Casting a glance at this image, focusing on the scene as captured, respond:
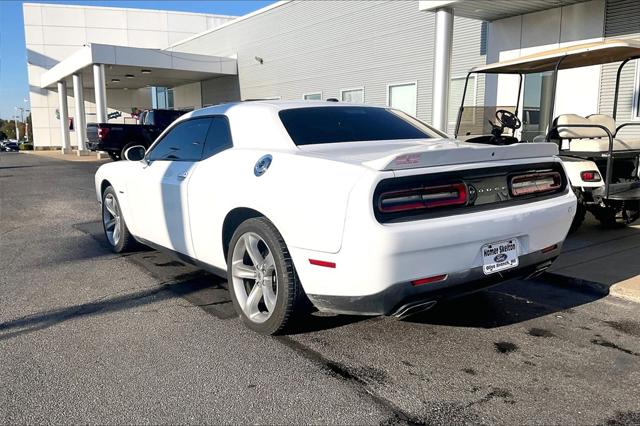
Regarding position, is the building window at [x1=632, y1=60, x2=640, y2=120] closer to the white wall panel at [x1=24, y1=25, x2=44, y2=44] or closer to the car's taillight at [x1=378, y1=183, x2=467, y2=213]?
the car's taillight at [x1=378, y1=183, x2=467, y2=213]

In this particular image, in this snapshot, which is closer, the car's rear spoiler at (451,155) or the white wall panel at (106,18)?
the car's rear spoiler at (451,155)

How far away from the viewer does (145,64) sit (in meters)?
25.3

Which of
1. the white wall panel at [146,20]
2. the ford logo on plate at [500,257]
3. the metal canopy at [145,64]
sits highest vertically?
the white wall panel at [146,20]

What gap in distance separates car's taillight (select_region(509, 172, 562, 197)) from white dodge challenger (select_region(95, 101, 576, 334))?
11 mm

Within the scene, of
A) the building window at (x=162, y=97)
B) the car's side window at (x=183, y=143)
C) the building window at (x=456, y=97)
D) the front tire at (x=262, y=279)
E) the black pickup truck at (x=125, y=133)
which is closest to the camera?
the front tire at (x=262, y=279)

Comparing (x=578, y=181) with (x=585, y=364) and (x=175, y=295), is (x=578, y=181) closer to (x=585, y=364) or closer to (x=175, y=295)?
(x=585, y=364)

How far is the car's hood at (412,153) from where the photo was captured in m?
3.09

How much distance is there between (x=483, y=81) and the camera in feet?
48.4

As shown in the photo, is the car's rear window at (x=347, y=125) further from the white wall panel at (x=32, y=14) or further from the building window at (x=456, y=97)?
the white wall panel at (x=32, y=14)

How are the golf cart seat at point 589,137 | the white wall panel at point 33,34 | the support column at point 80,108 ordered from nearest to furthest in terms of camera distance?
Result: 1. the golf cart seat at point 589,137
2. the support column at point 80,108
3. the white wall panel at point 33,34

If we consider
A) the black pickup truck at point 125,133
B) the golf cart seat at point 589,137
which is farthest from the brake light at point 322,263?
the black pickup truck at point 125,133

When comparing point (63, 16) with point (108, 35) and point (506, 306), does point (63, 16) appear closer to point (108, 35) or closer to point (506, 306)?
point (108, 35)

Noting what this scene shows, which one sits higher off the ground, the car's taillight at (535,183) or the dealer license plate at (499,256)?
the car's taillight at (535,183)

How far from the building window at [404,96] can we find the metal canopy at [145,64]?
12183 millimetres
